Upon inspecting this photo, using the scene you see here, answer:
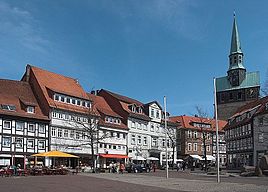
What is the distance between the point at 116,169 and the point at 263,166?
20.6m

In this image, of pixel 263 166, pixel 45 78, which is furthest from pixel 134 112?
pixel 263 166

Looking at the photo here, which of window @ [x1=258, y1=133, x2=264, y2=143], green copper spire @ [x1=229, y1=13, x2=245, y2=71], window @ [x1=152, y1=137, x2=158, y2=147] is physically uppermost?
green copper spire @ [x1=229, y1=13, x2=245, y2=71]

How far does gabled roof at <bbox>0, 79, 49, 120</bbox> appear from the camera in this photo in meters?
54.2

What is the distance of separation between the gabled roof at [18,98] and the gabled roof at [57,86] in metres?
1.93

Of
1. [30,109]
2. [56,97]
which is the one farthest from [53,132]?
[56,97]

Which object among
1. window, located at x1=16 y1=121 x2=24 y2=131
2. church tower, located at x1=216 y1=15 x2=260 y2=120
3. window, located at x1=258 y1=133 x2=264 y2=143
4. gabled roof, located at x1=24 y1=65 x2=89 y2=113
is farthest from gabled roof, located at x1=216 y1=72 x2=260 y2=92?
window, located at x1=16 y1=121 x2=24 y2=131

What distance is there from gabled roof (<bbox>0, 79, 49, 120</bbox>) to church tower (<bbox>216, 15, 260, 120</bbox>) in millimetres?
76160

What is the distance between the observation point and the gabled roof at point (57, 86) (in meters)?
60.3

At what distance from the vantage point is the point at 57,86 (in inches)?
2537

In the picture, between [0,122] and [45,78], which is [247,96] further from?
[0,122]

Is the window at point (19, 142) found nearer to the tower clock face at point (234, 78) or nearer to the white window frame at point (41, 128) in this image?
the white window frame at point (41, 128)

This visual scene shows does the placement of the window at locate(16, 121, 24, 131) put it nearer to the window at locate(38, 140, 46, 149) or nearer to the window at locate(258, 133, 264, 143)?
the window at locate(38, 140, 46, 149)

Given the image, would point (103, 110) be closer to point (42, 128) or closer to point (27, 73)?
point (27, 73)

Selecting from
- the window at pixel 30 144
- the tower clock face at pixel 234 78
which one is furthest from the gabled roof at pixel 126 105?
the tower clock face at pixel 234 78
